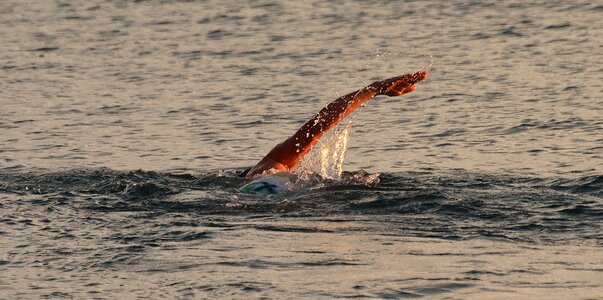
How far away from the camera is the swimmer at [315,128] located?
14.2 metres

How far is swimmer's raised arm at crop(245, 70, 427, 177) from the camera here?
1420 cm


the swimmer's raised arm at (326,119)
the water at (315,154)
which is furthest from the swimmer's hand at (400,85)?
the water at (315,154)

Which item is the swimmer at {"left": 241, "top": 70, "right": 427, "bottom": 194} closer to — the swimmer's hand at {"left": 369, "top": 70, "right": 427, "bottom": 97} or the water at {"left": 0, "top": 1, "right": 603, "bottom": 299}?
the swimmer's hand at {"left": 369, "top": 70, "right": 427, "bottom": 97}

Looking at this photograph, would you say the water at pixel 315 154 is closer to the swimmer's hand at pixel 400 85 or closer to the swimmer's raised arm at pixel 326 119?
the swimmer's raised arm at pixel 326 119

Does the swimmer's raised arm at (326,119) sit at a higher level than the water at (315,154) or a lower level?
higher

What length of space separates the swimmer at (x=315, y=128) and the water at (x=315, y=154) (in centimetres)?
24

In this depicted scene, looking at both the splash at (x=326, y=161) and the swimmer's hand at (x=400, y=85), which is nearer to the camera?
the swimmer's hand at (x=400, y=85)

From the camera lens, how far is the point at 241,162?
17172mm

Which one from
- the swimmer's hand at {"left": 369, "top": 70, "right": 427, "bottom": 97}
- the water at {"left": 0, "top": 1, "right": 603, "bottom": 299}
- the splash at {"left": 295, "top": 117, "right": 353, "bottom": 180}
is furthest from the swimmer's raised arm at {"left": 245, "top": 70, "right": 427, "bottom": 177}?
the water at {"left": 0, "top": 1, "right": 603, "bottom": 299}

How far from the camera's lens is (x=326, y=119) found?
1464 centimetres

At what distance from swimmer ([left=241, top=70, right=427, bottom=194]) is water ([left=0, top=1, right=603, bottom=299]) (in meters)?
0.24

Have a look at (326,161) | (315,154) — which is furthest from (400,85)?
(315,154)

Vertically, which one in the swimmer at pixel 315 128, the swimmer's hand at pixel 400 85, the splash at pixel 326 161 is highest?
the swimmer's hand at pixel 400 85

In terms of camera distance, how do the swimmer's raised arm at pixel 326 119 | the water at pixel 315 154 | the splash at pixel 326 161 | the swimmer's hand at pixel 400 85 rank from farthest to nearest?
1. the splash at pixel 326 161
2. the swimmer's raised arm at pixel 326 119
3. the swimmer's hand at pixel 400 85
4. the water at pixel 315 154
